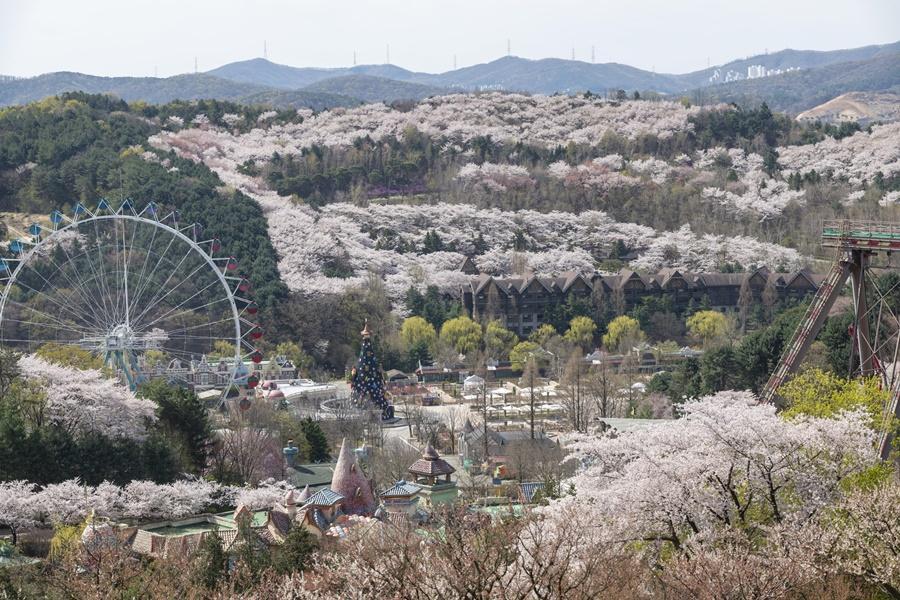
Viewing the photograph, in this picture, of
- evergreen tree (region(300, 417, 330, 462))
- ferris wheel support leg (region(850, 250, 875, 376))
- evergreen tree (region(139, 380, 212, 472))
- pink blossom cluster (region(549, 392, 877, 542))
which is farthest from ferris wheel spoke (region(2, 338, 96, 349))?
pink blossom cluster (region(549, 392, 877, 542))

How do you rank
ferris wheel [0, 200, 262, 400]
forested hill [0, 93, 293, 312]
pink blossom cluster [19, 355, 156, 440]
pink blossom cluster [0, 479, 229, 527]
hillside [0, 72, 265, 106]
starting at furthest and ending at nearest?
hillside [0, 72, 265, 106]
forested hill [0, 93, 293, 312]
ferris wheel [0, 200, 262, 400]
pink blossom cluster [19, 355, 156, 440]
pink blossom cluster [0, 479, 229, 527]

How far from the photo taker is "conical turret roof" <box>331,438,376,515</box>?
3338 cm

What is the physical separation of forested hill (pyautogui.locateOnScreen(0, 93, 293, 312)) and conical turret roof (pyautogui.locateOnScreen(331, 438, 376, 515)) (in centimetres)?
3384

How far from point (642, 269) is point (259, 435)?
43.1m

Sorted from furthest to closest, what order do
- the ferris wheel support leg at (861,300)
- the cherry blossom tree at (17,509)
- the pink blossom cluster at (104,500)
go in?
the pink blossom cluster at (104,500) → the cherry blossom tree at (17,509) → the ferris wheel support leg at (861,300)

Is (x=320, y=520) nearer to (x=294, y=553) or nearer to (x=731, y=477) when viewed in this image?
(x=294, y=553)

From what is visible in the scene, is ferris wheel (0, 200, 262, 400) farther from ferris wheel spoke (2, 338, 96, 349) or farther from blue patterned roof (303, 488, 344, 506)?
blue patterned roof (303, 488, 344, 506)

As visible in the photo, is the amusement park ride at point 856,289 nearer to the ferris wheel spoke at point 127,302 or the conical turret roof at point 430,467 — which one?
the conical turret roof at point 430,467

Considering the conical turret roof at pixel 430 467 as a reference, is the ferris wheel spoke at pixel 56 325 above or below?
above

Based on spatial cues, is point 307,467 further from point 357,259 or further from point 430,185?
point 430,185

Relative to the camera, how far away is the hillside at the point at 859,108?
165000 mm

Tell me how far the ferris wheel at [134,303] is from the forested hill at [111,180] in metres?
12.2

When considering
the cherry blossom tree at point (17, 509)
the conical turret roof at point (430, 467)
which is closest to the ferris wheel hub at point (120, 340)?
the conical turret roof at point (430, 467)

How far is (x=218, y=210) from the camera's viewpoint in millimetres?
76625
